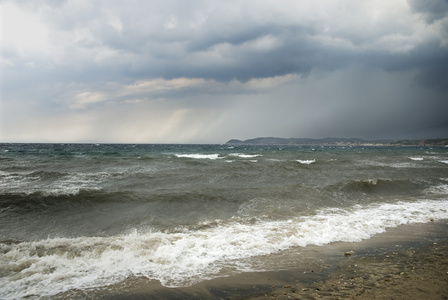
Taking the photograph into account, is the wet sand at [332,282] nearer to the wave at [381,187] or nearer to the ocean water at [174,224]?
the ocean water at [174,224]

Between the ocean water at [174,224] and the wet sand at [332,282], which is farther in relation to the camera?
the ocean water at [174,224]

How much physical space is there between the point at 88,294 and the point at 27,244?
3.37 meters

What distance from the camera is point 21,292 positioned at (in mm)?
3988

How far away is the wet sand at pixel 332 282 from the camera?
373 cm

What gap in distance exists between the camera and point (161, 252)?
5.46 m

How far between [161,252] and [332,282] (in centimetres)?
355

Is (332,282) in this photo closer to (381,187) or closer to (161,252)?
(161,252)

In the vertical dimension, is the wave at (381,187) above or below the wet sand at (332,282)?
below

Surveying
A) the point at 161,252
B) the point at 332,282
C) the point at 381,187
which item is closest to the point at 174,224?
the point at 161,252

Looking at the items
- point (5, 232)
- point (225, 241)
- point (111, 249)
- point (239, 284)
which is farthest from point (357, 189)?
point (5, 232)

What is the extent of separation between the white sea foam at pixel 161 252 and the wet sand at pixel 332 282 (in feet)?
1.16

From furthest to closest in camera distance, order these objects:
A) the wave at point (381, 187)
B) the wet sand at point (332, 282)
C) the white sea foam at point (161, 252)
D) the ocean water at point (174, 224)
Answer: the wave at point (381, 187) → the ocean water at point (174, 224) → the white sea foam at point (161, 252) → the wet sand at point (332, 282)

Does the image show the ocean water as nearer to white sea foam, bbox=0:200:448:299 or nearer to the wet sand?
white sea foam, bbox=0:200:448:299

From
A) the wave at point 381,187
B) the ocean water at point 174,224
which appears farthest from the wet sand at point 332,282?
the wave at point 381,187
